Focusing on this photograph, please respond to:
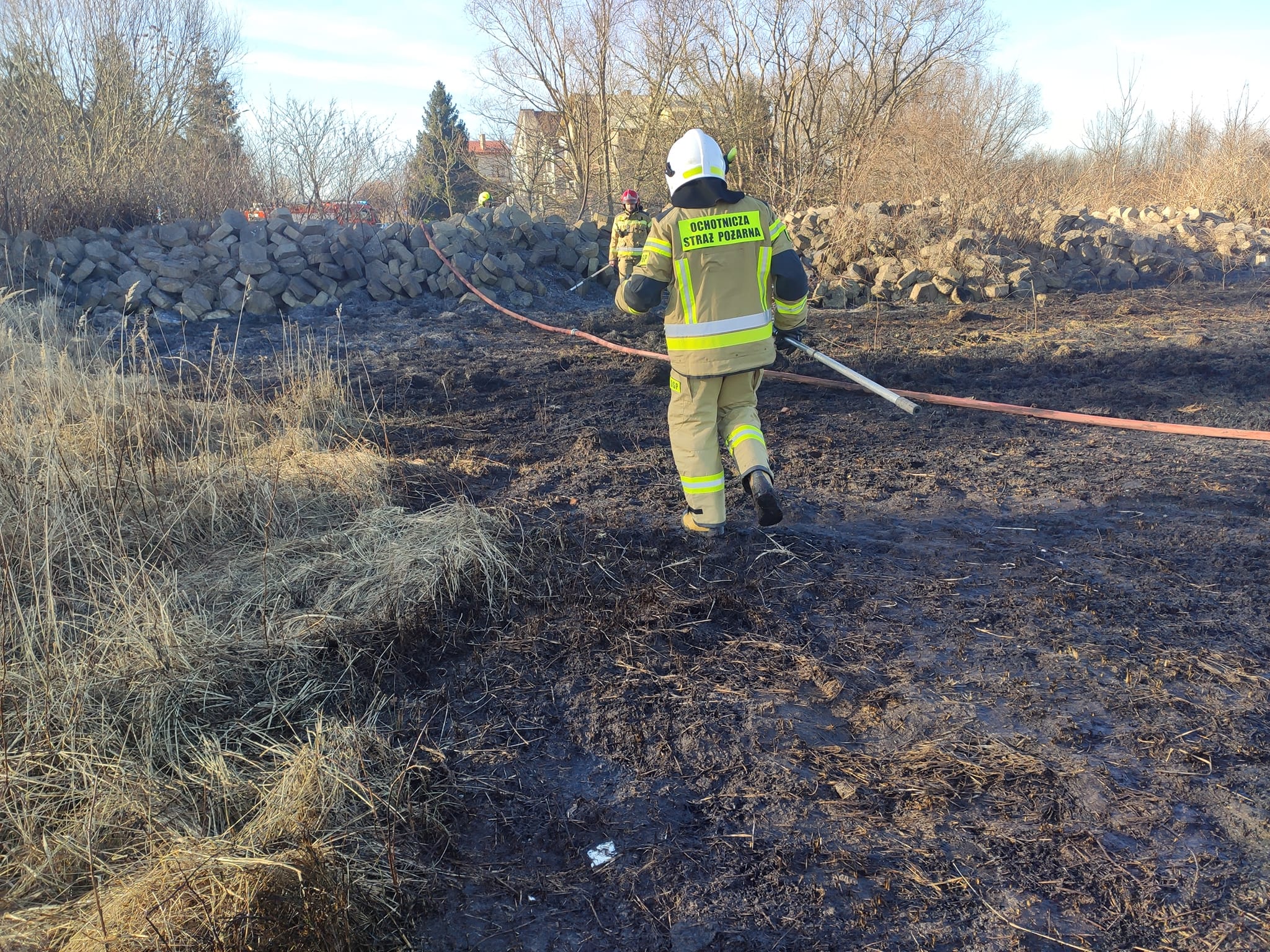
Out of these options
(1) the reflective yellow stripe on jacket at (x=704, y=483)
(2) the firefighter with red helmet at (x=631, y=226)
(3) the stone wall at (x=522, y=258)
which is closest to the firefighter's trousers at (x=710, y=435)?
(1) the reflective yellow stripe on jacket at (x=704, y=483)

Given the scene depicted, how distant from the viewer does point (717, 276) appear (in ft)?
13.2

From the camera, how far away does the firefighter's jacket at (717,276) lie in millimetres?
3980

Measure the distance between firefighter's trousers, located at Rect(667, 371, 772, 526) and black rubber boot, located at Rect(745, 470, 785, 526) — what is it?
9cm

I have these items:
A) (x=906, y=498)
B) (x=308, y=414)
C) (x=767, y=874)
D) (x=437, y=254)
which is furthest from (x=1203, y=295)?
(x=767, y=874)

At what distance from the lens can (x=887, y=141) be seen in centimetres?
1892

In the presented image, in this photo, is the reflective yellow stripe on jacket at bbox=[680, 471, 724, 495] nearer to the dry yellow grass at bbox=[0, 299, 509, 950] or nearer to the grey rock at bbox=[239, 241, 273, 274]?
the dry yellow grass at bbox=[0, 299, 509, 950]

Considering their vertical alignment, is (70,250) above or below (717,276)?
above

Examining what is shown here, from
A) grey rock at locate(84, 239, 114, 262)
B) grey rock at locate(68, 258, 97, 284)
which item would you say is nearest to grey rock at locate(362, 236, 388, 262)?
grey rock at locate(84, 239, 114, 262)

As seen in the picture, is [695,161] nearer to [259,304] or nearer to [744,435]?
[744,435]

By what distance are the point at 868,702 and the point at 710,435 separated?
1656 mm

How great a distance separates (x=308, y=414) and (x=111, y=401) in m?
1.52

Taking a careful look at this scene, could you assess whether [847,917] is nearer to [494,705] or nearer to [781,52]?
[494,705]

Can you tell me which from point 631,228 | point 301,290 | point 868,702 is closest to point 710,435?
point 868,702

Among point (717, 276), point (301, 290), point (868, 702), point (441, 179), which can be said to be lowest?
point (868, 702)
